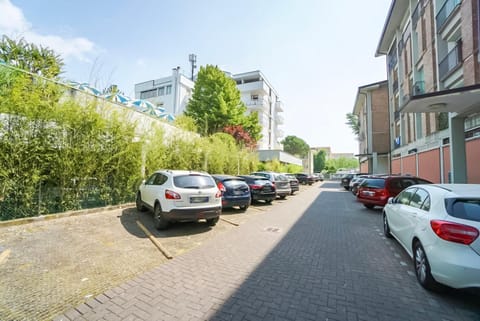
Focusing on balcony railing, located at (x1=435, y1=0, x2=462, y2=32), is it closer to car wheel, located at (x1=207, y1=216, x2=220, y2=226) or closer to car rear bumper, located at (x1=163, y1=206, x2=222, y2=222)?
car wheel, located at (x1=207, y1=216, x2=220, y2=226)

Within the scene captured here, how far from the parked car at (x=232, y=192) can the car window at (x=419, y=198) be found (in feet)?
19.3

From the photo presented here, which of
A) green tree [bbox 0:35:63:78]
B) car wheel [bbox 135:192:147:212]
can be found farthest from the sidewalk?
green tree [bbox 0:35:63:78]

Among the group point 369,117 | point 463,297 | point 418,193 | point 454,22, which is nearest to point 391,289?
point 463,297

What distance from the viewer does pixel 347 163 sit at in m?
90.4

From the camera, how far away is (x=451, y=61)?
40.9 ft

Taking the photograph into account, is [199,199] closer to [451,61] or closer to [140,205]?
[140,205]

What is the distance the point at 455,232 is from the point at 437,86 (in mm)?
15057

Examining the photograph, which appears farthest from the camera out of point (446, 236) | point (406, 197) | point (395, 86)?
point (395, 86)

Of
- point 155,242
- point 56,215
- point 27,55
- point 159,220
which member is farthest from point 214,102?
point 155,242

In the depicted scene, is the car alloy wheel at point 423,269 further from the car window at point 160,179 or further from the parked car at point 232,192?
the parked car at point 232,192

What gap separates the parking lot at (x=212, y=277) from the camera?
2785 mm

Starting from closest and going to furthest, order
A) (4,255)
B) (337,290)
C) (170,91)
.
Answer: (337,290), (4,255), (170,91)

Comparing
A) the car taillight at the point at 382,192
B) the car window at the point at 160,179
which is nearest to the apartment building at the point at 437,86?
the car taillight at the point at 382,192

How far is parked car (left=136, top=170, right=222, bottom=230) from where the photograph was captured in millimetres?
6113
